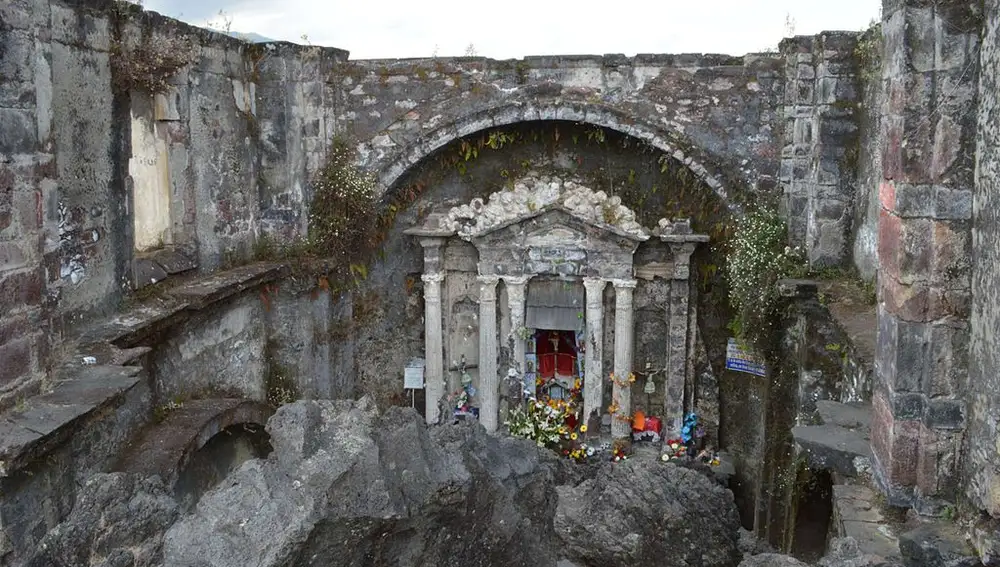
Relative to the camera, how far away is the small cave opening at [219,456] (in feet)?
21.4

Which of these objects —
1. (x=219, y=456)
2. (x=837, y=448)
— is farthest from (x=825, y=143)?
(x=219, y=456)

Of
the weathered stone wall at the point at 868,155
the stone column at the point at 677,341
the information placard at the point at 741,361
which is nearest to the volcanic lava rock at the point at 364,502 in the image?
the weathered stone wall at the point at 868,155

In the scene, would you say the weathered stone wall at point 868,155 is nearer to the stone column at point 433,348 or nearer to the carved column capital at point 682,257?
the carved column capital at point 682,257

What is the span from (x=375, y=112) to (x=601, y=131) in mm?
2290

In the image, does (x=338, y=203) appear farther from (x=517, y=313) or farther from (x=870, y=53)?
(x=870, y=53)

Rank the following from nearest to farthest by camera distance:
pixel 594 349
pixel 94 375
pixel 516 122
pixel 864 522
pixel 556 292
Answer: pixel 864 522 < pixel 94 375 < pixel 516 122 < pixel 594 349 < pixel 556 292

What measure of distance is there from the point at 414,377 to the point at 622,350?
232 cm

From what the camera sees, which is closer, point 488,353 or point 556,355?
point 488,353

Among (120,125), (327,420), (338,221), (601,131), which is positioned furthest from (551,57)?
(327,420)

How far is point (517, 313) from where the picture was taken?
9.15 m

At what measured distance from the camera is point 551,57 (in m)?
8.58

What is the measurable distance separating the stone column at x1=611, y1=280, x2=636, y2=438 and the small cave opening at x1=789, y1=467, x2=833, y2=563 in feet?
9.07

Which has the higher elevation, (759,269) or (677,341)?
(759,269)

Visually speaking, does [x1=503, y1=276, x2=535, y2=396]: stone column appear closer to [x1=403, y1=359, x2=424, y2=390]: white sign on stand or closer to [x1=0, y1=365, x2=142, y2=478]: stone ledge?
[x1=403, y1=359, x2=424, y2=390]: white sign on stand
